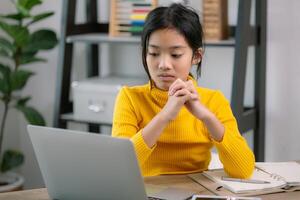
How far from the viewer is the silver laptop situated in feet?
3.95

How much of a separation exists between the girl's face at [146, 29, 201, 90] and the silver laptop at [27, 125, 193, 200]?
1.24 feet

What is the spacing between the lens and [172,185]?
4.86 ft

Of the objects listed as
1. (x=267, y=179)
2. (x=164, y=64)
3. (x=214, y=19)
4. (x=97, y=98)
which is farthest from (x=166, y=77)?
(x=97, y=98)

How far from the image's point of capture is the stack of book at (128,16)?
288 cm

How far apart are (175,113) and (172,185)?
0.20 meters

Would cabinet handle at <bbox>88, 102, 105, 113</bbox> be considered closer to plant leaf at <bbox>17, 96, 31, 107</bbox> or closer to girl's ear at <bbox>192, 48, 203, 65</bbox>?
plant leaf at <bbox>17, 96, 31, 107</bbox>

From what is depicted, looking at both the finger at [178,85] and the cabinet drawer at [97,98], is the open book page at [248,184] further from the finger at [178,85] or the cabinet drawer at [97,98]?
the cabinet drawer at [97,98]

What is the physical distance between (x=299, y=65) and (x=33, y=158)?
5.81ft

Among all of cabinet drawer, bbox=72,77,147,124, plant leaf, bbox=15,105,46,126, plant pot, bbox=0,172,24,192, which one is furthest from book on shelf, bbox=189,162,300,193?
plant pot, bbox=0,172,24,192

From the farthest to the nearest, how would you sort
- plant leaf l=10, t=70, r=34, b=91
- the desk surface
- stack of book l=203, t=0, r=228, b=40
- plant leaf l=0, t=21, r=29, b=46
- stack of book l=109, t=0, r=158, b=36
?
plant leaf l=10, t=70, r=34, b=91, plant leaf l=0, t=21, r=29, b=46, stack of book l=109, t=0, r=158, b=36, stack of book l=203, t=0, r=228, b=40, the desk surface

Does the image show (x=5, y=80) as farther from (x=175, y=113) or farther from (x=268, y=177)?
(x=268, y=177)

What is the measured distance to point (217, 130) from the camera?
1568 millimetres

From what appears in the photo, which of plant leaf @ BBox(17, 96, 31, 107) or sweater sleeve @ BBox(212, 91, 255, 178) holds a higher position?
sweater sleeve @ BBox(212, 91, 255, 178)

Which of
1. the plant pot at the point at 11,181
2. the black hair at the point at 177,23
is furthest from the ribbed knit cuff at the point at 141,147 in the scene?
the plant pot at the point at 11,181
